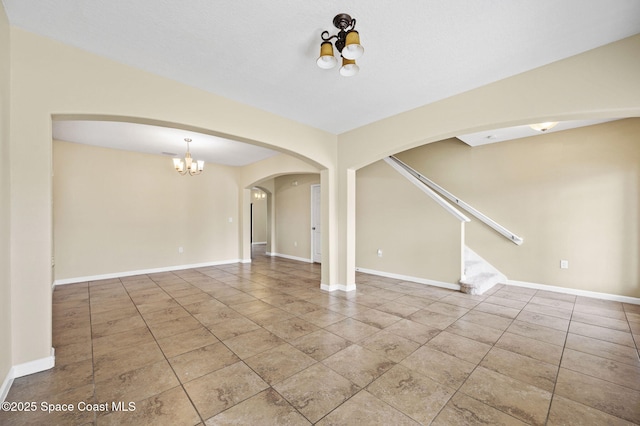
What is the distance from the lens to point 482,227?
5414 millimetres

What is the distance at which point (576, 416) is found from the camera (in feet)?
5.60

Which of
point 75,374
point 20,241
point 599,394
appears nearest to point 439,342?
point 599,394

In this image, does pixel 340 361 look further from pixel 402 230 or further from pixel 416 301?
pixel 402 230

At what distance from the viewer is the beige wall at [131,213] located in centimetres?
516

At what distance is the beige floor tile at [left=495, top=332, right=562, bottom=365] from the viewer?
95.3 inches

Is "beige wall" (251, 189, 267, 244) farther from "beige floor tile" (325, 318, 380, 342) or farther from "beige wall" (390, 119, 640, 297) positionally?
"beige floor tile" (325, 318, 380, 342)

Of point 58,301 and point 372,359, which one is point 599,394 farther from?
point 58,301

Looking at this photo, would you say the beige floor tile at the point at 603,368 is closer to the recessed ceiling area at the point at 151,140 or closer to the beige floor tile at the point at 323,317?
the beige floor tile at the point at 323,317

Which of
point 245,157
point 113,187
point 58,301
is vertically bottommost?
point 58,301

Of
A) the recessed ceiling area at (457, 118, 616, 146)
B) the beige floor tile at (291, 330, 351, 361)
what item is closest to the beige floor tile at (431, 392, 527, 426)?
the beige floor tile at (291, 330, 351, 361)

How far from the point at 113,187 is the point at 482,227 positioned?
26.3 ft

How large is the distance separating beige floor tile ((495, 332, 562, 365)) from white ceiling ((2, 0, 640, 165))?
283cm

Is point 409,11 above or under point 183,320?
above

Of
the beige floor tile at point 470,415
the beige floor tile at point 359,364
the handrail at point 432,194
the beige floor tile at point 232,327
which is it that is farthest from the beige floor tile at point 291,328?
the handrail at point 432,194
